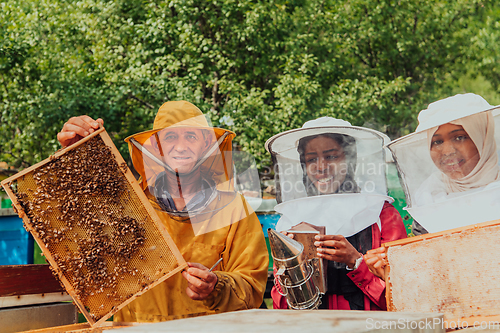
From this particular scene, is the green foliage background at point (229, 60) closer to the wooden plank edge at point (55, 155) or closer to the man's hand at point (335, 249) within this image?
the man's hand at point (335, 249)

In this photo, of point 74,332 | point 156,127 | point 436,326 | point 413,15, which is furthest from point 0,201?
point 413,15

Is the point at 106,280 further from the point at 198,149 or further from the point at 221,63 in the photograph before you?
the point at 221,63

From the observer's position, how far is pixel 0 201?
7730 millimetres

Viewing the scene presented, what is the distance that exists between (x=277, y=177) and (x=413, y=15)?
344 inches

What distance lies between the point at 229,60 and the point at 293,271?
6806mm

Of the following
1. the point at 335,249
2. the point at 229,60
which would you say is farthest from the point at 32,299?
the point at 229,60

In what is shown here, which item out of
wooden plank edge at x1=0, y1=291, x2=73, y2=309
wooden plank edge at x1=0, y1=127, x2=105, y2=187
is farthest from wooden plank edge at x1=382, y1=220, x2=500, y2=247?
wooden plank edge at x1=0, y1=291, x2=73, y2=309

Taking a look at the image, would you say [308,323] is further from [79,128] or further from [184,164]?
[79,128]

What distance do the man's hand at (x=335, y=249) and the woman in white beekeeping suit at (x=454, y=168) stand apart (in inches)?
5.1

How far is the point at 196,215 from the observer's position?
86.2 inches

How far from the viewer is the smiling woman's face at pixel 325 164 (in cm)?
246

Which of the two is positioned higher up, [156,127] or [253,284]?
[156,127]

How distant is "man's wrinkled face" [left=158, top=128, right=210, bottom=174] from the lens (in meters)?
2.28

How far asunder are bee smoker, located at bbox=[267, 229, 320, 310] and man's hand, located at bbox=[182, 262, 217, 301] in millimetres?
325
